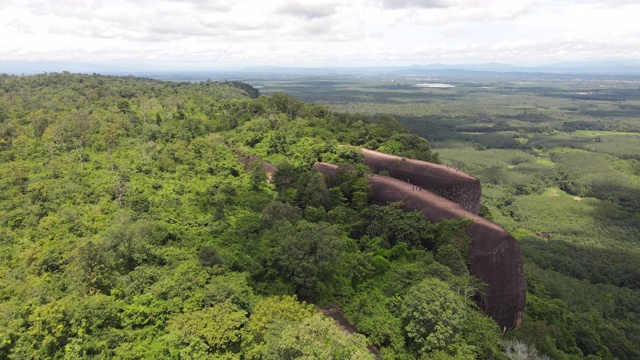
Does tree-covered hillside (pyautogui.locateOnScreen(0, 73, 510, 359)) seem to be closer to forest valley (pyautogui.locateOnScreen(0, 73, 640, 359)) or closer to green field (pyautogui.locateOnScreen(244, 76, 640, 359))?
forest valley (pyautogui.locateOnScreen(0, 73, 640, 359))

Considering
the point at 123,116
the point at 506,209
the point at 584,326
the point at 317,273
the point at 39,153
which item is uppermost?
the point at 123,116

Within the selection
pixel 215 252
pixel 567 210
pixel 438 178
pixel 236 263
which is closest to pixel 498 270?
pixel 438 178

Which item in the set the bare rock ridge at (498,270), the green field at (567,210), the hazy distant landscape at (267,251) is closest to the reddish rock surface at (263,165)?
the hazy distant landscape at (267,251)

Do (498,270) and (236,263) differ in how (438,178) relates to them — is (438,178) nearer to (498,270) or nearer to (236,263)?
(498,270)

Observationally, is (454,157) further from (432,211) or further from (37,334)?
(37,334)

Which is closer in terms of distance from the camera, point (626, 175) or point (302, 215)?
point (302, 215)

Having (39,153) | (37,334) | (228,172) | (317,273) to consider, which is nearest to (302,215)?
(317,273)

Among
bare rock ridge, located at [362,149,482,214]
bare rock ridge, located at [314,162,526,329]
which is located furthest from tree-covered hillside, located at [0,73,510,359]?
bare rock ridge, located at [362,149,482,214]
